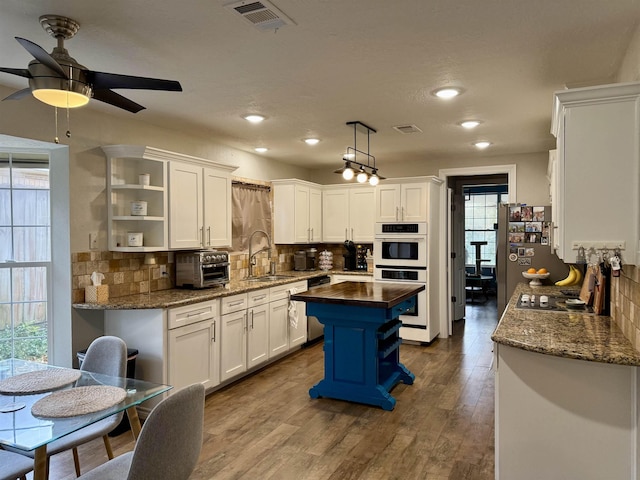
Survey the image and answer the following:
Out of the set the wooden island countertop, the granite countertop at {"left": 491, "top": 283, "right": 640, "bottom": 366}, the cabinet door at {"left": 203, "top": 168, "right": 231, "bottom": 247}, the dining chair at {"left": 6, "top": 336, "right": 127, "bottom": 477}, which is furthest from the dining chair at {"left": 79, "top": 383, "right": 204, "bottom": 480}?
the cabinet door at {"left": 203, "top": 168, "right": 231, "bottom": 247}

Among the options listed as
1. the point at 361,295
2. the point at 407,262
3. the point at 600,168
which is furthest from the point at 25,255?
the point at 407,262

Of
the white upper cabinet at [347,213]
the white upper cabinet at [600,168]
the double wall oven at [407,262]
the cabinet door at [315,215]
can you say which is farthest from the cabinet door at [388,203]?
the white upper cabinet at [600,168]

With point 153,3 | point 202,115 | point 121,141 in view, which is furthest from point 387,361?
point 153,3

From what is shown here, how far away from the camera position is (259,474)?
108 inches

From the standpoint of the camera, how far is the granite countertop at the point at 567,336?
2119 millimetres

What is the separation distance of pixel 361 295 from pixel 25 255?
8.78 ft

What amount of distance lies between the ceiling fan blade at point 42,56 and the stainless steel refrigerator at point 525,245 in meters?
4.61

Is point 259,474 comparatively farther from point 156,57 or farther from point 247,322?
point 156,57

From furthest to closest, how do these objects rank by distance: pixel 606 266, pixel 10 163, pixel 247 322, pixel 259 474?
pixel 247 322
pixel 10 163
pixel 606 266
pixel 259 474

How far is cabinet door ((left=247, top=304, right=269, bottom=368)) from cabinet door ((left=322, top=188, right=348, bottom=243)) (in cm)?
207

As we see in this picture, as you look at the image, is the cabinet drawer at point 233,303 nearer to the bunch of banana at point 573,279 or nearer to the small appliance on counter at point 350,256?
the small appliance on counter at point 350,256

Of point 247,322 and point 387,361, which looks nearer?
point 387,361

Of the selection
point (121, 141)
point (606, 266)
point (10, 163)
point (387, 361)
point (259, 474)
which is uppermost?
point (121, 141)

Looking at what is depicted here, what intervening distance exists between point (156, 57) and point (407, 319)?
429 centimetres
